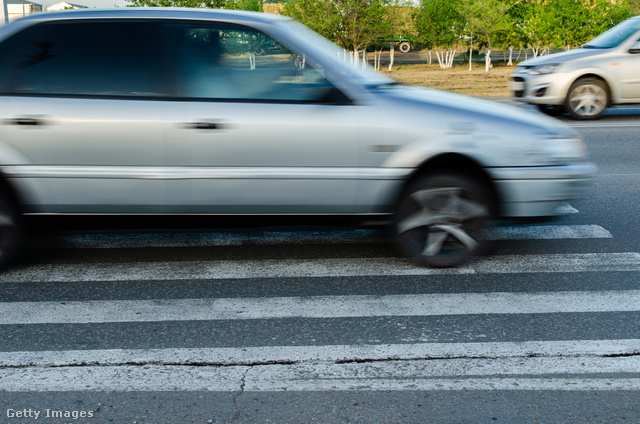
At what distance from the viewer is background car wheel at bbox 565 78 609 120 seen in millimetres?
12617

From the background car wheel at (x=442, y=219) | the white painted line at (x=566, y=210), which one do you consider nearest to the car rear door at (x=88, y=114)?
the background car wheel at (x=442, y=219)

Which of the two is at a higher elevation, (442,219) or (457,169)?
(457,169)

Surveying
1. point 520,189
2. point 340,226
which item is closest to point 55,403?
point 340,226

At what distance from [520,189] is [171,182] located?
88.9 inches

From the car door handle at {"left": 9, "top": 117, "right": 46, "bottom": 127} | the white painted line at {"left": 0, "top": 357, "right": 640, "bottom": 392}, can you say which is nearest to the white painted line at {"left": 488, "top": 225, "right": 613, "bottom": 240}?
the white painted line at {"left": 0, "top": 357, "right": 640, "bottom": 392}

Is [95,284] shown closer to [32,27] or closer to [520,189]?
[32,27]

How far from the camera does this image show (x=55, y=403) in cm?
315

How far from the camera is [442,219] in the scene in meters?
4.83

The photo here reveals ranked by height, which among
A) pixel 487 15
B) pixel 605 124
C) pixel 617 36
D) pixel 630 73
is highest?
pixel 487 15

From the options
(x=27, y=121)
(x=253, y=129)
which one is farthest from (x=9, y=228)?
(x=253, y=129)

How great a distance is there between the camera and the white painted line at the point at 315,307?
412 centimetres

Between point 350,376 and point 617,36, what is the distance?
461 inches

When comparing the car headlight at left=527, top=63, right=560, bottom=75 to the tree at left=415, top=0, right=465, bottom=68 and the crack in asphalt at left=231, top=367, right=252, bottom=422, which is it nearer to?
the crack in asphalt at left=231, top=367, right=252, bottom=422

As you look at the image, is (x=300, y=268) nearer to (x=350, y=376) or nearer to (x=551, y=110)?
(x=350, y=376)
